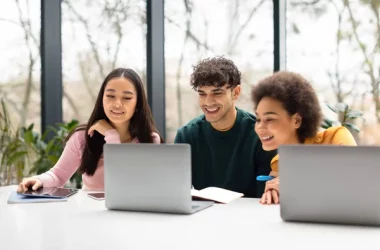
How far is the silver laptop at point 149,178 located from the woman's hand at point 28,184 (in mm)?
549

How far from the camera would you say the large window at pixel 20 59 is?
389 centimetres

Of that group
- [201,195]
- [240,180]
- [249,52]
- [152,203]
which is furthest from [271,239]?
[249,52]

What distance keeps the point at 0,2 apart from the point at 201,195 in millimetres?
2860

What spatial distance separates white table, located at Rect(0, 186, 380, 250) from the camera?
1153mm

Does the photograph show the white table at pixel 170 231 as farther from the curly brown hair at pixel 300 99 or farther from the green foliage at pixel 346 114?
the green foliage at pixel 346 114

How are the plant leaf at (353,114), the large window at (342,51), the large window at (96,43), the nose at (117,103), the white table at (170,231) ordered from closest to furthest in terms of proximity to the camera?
the white table at (170,231)
the nose at (117,103)
the plant leaf at (353,114)
the large window at (342,51)
the large window at (96,43)

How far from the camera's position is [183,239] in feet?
3.94

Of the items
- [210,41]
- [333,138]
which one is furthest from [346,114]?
[333,138]

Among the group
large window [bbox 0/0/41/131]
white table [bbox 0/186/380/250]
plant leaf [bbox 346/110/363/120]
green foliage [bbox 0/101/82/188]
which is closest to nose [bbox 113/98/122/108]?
white table [bbox 0/186/380/250]

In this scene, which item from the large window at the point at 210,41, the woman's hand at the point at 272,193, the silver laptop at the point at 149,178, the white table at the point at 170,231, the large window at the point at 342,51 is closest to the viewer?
the white table at the point at 170,231

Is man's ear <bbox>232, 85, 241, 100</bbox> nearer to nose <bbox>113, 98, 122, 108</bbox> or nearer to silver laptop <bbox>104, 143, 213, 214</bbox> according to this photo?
nose <bbox>113, 98, 122, 108</bbox>

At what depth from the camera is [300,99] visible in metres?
1.77

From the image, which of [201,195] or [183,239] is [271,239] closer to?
[183,239]

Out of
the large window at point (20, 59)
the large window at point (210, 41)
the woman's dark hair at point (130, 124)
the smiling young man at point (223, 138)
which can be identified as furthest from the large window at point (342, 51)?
the large window at point (20, 59)
